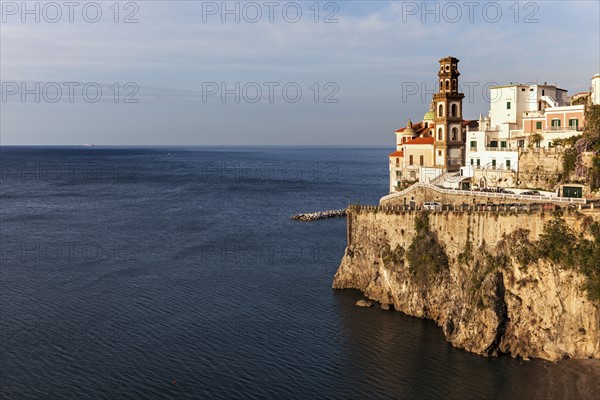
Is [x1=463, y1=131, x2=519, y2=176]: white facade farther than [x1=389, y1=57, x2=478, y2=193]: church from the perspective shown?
No

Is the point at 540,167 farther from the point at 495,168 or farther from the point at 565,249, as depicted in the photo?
the point at 565,249

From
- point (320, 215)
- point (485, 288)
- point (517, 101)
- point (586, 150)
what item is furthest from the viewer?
Answer: point (320, 215)

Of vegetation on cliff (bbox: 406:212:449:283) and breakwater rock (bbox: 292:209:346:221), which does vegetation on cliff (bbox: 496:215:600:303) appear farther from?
breakwater rock (bbox: 292:209:346:221)

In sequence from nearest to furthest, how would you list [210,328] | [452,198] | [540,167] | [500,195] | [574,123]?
1. [210,328]
2. [500,195]
3. [452,198]
4. [574,123]
5. [540,167]

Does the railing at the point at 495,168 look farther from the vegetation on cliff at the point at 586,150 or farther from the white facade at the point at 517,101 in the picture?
the vegetation on cliff at the point at 586,150

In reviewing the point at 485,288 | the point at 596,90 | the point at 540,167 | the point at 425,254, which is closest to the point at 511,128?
the point at 540,167

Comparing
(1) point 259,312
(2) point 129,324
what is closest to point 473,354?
(1) point 259,312

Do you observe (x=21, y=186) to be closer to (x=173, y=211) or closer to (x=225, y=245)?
(x=173, y=211)

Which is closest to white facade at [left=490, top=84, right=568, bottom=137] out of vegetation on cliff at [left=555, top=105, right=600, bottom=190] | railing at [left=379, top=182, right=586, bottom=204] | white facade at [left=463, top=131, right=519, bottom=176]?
white facade at [left=463, top=131, right=519, bottom=176]
